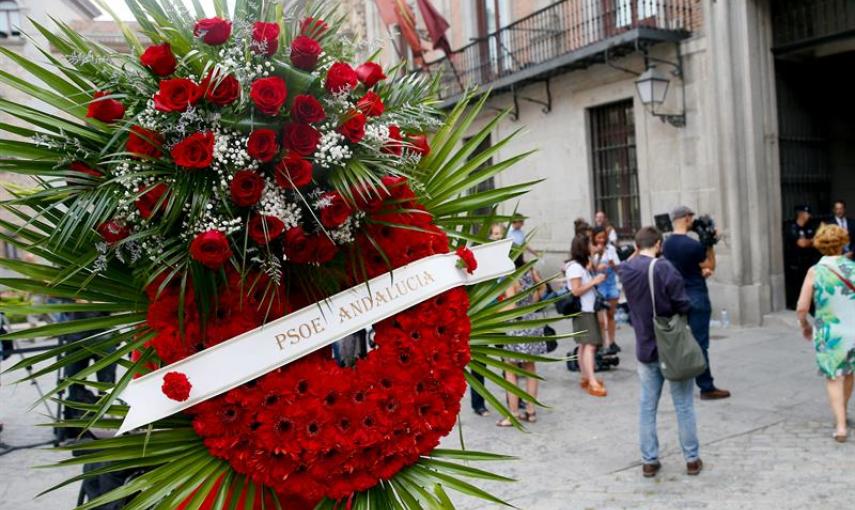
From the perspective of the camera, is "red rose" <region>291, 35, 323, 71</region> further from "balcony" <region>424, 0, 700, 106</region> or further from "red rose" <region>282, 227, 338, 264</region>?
"balcony" <region>424, 0, 700, 106</region>

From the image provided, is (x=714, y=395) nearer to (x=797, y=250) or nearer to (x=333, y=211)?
(x=797, y=250)

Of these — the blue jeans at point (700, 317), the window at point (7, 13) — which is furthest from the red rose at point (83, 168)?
the window at point (7, 13)

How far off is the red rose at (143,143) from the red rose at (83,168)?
140 millimetres

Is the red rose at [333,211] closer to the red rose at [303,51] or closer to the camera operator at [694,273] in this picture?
the red rose at [303,51]

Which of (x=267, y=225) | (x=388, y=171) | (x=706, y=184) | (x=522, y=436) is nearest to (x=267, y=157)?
(x=267, y=225)

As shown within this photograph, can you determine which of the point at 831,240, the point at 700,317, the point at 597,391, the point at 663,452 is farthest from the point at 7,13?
the point at 831,240

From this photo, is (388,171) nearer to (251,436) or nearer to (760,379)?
(251,436)

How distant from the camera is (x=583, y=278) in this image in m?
7.96

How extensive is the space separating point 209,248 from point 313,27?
31.3 inches

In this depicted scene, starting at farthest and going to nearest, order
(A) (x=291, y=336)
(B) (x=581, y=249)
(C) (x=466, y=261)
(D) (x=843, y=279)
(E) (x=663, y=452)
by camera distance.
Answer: (B) (x=581, y=249) → (E) (x=663, y=452) → (D) (x=843, y=279) → (C) (x=466, y=261) → (A) (x=291, y=336)

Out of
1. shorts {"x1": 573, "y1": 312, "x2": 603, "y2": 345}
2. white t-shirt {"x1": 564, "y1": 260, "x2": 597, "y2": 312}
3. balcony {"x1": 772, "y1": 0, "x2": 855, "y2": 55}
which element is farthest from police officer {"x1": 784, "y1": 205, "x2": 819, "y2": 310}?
shorts {"x1": 573, "y1": 312, "x2": 603, "y2": 345}

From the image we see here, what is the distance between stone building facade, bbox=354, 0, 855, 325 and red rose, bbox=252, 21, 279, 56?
26.1 ft

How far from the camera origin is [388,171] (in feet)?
7.22

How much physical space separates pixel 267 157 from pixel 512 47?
49.4ft
